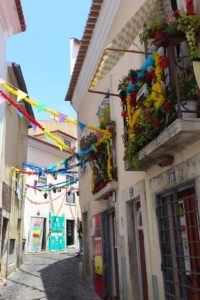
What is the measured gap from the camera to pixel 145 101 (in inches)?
205

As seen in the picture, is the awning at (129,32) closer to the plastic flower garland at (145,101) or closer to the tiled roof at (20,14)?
the plastic flower garland at (145,101)

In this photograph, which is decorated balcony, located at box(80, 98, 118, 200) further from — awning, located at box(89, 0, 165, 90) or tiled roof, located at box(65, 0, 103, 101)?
awning, located at box(89, 0, 165, 90)

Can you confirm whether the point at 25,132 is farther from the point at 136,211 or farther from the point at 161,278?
the point at 161,278

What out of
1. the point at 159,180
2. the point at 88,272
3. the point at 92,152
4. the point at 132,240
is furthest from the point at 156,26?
the point at 88,272

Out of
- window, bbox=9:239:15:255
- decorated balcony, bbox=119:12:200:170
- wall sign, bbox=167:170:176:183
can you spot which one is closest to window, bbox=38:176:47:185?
window, bbox=9:239:15:255

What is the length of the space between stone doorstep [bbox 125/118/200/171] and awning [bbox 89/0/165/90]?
169cm

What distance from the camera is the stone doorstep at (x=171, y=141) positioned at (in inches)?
160

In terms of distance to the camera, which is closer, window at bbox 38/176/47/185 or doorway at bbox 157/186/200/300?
doorway at bbox 157/186/200/300

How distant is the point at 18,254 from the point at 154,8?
502 inches

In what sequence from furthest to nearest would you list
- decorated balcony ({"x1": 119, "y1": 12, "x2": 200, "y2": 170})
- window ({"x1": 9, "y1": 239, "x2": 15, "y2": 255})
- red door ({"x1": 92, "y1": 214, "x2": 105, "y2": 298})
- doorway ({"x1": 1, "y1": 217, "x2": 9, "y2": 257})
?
window ({"x1": 9, "y1": 239, "x2": 15, "y2": 255}) < doorway ({"x1": 1, "y1": 217, "x2": 9, "y2": 257}) < red door ({"x1": 92, "y1": 214, "x2": 105, "y2": 298}) < decorated balcony ({"x1": 119, "y1": 12, "x2": 200, "y2": 170})

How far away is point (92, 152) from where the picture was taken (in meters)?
9.34

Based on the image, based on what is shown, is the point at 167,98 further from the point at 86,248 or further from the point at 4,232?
the point at 4,232

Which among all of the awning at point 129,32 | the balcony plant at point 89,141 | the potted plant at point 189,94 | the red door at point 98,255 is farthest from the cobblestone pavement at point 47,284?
the potted plant at point 189,94

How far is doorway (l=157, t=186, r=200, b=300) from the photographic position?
4.69 meters
